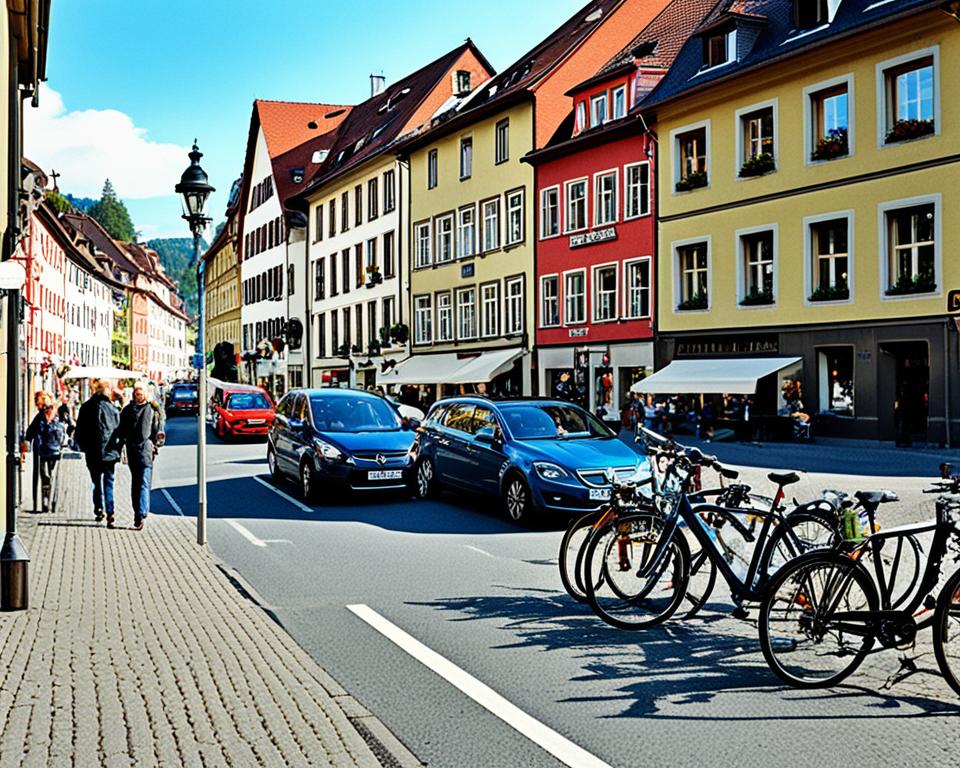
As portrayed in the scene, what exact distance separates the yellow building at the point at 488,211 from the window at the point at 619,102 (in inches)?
184

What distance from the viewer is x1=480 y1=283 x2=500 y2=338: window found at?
47.2 meters

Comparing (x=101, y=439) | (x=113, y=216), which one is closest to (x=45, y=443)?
(x=101, y=439)

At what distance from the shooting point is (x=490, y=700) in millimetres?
6398

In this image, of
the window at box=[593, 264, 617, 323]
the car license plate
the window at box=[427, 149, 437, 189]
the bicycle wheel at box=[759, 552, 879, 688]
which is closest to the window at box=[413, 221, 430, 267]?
the window at box=[427, 149, 437, 189]

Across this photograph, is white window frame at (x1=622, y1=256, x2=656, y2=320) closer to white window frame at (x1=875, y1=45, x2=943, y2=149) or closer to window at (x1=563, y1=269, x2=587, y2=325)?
window at (x1=563, y1=269, x2=587, y2=325)

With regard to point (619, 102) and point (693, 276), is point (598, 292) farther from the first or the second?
point (619, 102)

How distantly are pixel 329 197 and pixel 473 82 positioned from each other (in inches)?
442

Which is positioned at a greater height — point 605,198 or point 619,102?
point 619,102

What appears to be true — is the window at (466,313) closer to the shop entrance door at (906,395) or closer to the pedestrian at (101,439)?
the shop entrance door at (906,395)

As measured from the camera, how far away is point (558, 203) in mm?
42625

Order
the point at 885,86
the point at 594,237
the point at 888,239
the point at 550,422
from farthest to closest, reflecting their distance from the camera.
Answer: the point at 594,237 → the point at 888,239 → the point at 885,86 → the point at 550,422

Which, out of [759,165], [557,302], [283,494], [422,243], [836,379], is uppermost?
[422,243]

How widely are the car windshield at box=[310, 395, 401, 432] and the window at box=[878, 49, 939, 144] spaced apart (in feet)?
51.8

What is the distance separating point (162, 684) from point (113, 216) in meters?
166
